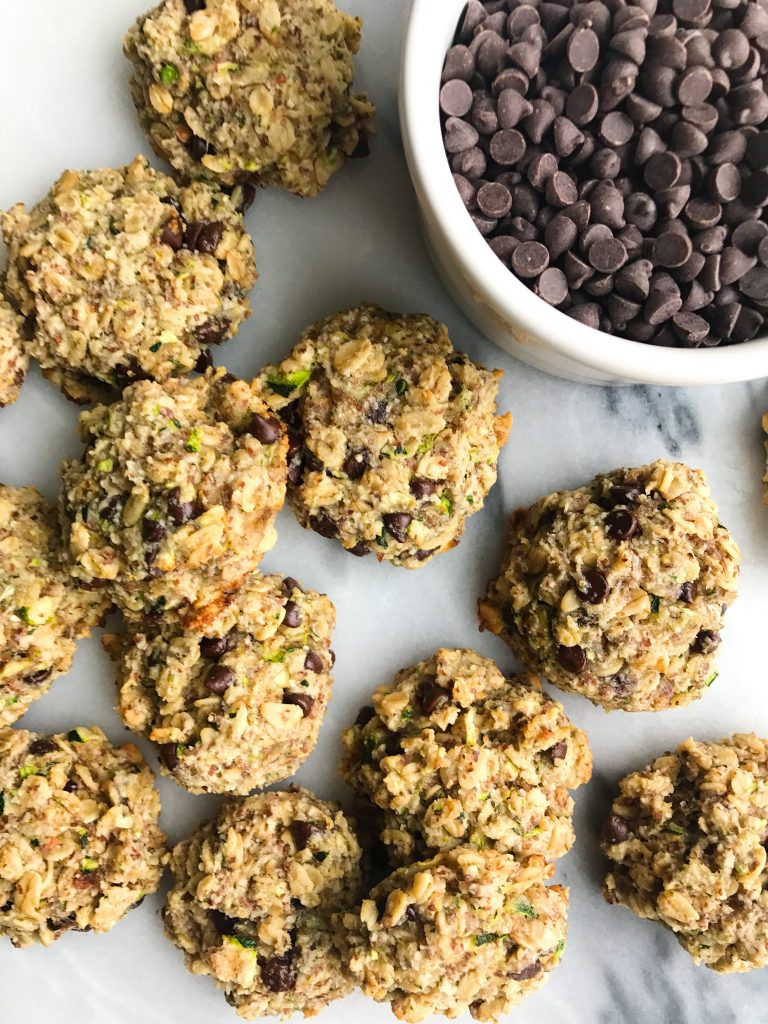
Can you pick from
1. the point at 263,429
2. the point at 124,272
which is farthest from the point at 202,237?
the point at 263,429

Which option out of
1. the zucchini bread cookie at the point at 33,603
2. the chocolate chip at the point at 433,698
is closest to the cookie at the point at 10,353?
the zucchini bread cookie at the point at 33,603

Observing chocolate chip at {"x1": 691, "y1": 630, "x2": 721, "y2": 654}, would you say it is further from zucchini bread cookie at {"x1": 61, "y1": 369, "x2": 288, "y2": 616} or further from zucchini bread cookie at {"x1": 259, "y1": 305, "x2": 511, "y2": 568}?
zucchini bread cookie at {"x1": 61, "y1": 369, "x2": 288, "y2": 616}

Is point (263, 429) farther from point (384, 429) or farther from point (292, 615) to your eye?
point (292, 615)

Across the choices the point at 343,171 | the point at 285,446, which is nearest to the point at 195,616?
the point at 285,446

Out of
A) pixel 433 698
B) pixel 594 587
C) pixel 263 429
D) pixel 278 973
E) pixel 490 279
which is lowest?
pixel 278 973

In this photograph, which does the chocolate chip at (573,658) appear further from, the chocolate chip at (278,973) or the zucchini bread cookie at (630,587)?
the chocolate chip at (278,973)

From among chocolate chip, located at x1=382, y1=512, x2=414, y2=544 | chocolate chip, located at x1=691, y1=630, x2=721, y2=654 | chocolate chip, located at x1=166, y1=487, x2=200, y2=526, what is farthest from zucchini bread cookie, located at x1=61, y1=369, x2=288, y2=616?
chocolate chip, located at x1=691, y1=630, x2=721, y2=654

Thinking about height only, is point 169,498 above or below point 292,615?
above
